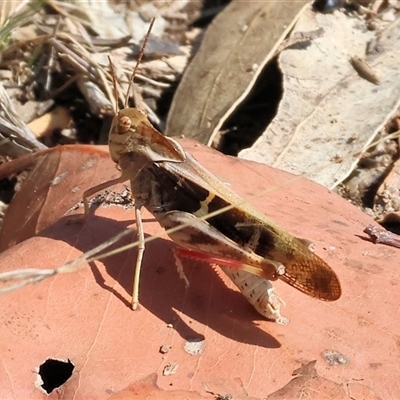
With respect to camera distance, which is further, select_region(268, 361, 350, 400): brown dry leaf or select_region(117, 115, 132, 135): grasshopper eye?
select_region(117, 115, 132, 135): grasshopper eye

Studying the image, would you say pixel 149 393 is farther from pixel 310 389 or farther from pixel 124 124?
pixel 124 124

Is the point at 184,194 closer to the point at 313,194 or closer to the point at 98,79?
the point at 313,194

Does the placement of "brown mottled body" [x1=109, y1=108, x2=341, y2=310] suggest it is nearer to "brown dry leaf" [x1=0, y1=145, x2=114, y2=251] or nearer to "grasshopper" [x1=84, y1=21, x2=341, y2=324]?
"grasshopper" [x1=84, y1=21, x2=341, y2=324]

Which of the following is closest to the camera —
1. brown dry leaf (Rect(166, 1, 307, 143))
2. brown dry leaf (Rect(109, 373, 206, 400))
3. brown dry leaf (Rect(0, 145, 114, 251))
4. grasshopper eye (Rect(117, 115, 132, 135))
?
brown dry leaf (Rect(109, 373, 206, 400))

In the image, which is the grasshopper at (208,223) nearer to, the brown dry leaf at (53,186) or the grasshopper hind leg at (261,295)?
the grasshopper hind leg at (261,295)

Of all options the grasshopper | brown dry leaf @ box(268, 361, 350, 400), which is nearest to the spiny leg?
the grasshopper

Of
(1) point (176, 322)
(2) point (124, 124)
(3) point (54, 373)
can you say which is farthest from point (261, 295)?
(2) point (124, 124)
